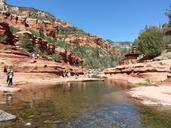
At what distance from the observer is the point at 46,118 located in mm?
19266

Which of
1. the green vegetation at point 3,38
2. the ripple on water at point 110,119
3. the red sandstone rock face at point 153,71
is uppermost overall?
the green vegetation at point 3,38

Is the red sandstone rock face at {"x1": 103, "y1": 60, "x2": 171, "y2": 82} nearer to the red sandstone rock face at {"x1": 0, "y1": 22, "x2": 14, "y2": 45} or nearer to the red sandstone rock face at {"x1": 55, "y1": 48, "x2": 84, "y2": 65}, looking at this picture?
the red sandstone rock face at {"x1": 0, "y1": 22, "x2": 14, "y2": 45}

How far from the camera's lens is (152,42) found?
8556 centimetres

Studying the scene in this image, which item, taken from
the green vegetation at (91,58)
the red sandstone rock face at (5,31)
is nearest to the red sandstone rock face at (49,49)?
the red sandstone rock face at (5,31)

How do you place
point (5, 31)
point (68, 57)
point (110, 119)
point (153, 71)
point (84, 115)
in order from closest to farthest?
point (110, 119)
point (84, 115)
point (153, 71)
point (5, 31)
point (68, 57)

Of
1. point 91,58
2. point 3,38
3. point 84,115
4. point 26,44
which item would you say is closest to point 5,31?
point 3,38

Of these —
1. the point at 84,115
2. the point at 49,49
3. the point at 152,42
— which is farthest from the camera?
the point at 49,49

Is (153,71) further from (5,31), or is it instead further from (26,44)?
(26,44)

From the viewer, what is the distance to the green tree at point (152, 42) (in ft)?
276

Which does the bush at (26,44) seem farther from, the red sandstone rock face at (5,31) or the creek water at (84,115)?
the creek water at (84,115)

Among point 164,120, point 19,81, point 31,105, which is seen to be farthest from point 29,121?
point 19,81

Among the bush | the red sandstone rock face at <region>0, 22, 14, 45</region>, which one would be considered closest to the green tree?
the bush

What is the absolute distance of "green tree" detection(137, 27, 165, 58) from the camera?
84250mm

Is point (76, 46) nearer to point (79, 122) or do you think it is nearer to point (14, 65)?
point (14, 65)
